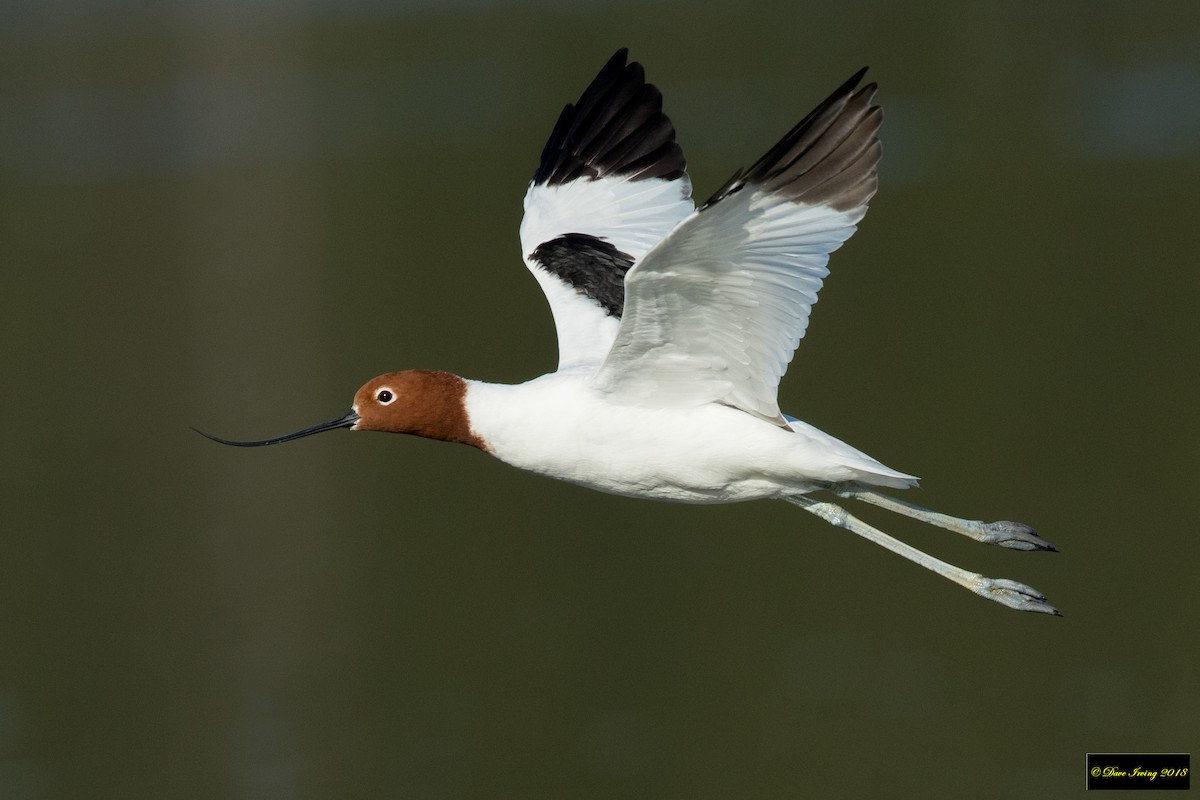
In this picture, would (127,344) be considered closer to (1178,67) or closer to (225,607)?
(225,607)

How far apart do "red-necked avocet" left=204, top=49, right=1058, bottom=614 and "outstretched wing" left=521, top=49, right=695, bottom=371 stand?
12 centimetres

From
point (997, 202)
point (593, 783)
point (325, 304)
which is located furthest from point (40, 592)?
point (997, 202)

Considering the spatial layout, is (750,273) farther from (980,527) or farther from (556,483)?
(556,483)

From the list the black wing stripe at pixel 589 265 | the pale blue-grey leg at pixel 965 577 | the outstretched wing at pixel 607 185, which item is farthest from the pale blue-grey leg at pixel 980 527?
the outstretched wing at pixel 607 185

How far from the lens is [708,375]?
728 centimetres

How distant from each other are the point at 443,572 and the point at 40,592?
2.66m

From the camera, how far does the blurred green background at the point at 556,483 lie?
34.3 ft

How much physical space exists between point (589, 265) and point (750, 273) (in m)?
1.92

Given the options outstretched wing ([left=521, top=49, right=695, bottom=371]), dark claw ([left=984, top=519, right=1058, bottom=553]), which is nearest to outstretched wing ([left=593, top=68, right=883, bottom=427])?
dark claw ([left=984, top=519, right=1058, bottom=553])

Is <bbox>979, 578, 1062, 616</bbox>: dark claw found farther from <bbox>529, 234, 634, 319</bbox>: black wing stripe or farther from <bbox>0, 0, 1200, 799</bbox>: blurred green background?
<bbox>0, 0, 1200, 799</bbox>: blurred green background

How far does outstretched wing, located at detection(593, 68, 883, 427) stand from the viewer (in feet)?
21.4

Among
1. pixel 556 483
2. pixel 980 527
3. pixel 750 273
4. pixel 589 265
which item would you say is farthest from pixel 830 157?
pixel 556 483

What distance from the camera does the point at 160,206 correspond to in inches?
824

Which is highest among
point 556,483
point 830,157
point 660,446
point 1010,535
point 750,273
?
point 830,157
